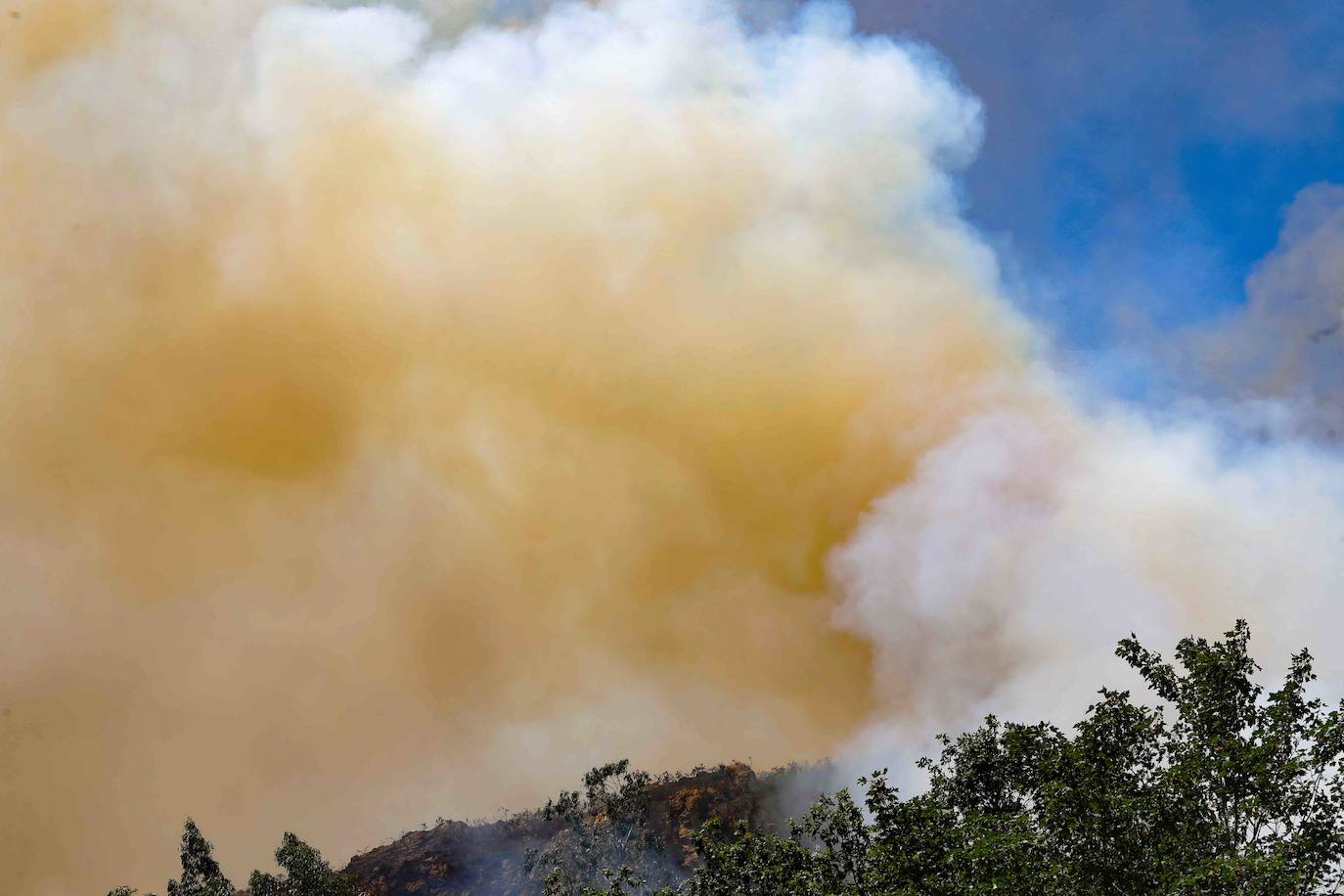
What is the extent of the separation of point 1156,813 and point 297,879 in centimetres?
7222

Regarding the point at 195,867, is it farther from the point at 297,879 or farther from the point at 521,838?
the point at 521,838

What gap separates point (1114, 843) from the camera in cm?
2927

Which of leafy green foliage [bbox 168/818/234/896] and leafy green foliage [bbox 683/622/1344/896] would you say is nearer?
leafy green foliage [bbox 683/622/1344/896]

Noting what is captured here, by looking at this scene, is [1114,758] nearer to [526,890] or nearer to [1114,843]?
[1114,843]

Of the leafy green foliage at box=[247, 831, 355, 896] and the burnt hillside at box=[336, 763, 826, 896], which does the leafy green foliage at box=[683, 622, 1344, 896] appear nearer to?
the leafy green foliage at box=[247, 831, 355, 896]

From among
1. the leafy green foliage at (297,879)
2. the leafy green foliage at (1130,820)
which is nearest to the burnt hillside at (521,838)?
the leafy green foliage at (297,879)

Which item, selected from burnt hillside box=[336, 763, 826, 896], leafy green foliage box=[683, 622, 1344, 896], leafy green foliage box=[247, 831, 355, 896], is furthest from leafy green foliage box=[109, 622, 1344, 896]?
burnt hillside box=[336, 763, 826, 896]

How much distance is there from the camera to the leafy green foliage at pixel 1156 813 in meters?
27.4

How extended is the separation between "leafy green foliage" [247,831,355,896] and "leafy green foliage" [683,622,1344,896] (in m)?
59.4

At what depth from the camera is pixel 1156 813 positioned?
29.0 m

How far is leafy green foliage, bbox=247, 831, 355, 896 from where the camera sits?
79.2 meters

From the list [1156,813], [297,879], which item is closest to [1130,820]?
[1156,813]

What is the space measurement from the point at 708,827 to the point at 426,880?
383 ft

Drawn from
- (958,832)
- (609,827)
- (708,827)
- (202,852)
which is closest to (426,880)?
(609,827)
